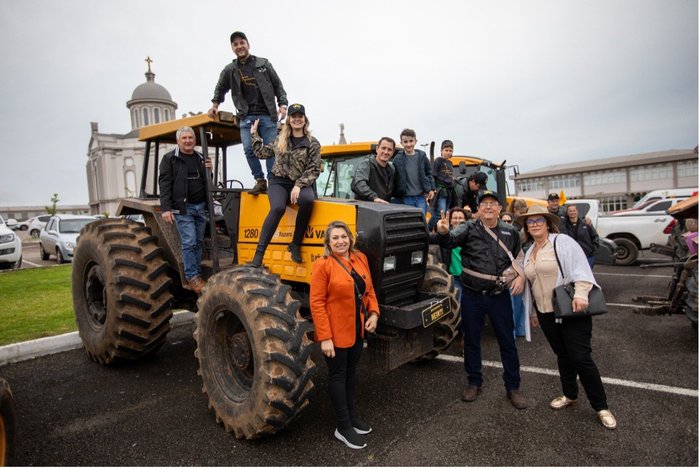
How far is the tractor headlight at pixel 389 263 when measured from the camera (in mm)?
3593

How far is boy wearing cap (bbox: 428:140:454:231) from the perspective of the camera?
23.1 ft

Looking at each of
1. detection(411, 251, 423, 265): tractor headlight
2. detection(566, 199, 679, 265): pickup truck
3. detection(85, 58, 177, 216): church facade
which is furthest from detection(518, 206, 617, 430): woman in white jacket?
detection(85, 58, 177, 216): church facade

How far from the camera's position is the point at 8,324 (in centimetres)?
632

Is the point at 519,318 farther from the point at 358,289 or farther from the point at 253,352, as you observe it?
the point at 253,352

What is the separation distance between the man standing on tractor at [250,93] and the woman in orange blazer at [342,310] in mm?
1727

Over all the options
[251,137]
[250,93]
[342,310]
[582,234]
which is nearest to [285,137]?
[251,137]

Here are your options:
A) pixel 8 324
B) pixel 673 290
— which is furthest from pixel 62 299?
pixel 673 290

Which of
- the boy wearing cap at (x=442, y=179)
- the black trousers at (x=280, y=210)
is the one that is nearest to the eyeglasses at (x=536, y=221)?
the black trousers at (x=280, y=210)

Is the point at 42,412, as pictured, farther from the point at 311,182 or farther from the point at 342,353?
the point at 311,182

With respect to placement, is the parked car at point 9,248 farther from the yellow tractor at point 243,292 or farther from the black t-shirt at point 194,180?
the black t-shirt at point 194,180

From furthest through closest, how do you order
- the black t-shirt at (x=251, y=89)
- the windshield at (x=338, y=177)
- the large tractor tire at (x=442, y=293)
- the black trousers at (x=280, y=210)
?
the windshield at (x=338, y=177) → the black t-shirt at (x=251, y=89) → the large tractor tire at (x=442, y=293) → the black trousers at (x=280, y=210)

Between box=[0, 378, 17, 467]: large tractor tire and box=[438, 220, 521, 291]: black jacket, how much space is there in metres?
3.39

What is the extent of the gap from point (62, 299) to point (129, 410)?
5.22 metres

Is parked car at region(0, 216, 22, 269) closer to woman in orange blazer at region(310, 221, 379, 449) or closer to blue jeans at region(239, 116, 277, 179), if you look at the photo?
blue jeans at region(239, 116, 277, 179)
